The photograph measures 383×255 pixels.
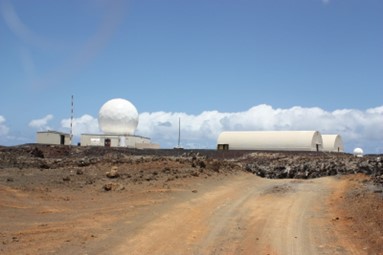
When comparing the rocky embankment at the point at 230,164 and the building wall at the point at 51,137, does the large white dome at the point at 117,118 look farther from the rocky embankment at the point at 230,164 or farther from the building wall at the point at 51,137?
the rocky embankment at the point at 230,164

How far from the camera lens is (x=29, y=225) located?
489 inches

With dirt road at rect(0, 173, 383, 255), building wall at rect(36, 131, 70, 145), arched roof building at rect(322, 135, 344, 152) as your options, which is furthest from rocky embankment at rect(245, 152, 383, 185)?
arched roof building at rect(322, 135, 344, 152)

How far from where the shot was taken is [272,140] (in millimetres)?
72375

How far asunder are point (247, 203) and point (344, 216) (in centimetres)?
392

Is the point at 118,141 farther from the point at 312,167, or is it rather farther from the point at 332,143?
the point at 312,167

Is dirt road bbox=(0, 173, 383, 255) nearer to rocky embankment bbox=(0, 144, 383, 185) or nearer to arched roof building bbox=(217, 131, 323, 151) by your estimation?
rocky embankment bbox=(0, 144, 383, 185)

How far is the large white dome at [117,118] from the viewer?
68.1 m

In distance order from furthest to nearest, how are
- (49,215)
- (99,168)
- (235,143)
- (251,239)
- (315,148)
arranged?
(235,143)
(315,148)
(99,168)
(49,215)
(251,239)

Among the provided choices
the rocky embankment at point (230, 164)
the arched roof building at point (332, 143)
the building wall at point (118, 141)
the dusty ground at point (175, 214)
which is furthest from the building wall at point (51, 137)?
the arched roof building at point (332, 143)

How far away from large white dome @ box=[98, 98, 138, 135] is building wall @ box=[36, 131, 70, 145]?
7.41 meters

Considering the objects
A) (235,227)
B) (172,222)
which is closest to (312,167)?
(235,227)

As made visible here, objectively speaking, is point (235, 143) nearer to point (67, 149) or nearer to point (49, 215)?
point (67, 149)

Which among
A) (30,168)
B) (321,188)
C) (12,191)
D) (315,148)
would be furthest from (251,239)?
(315,148)

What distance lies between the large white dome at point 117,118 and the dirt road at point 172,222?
1902 inches
